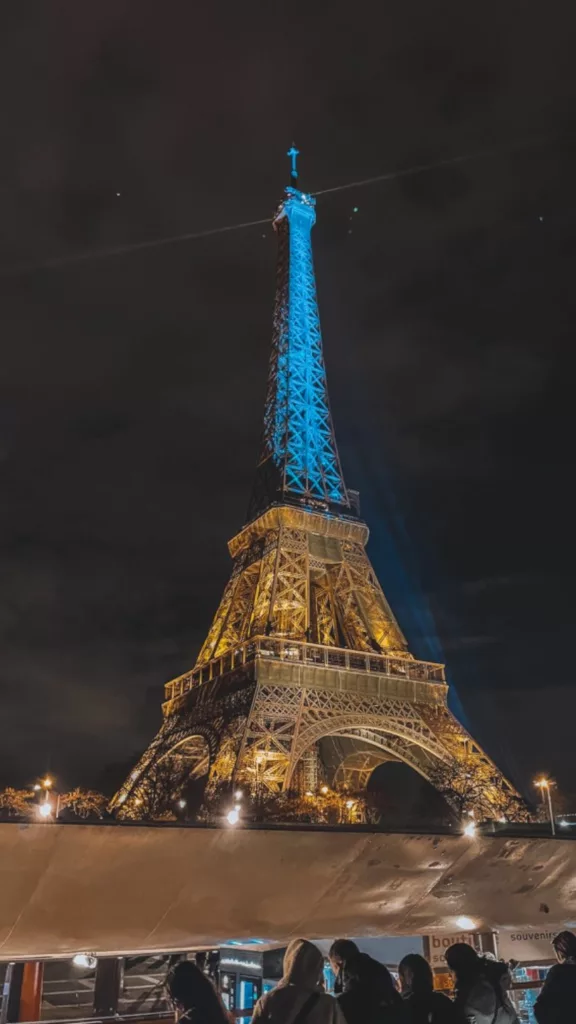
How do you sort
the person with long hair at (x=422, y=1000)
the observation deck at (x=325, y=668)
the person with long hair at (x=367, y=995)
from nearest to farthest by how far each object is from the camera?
1. the person with long hair at (x=367, y=995)
2. the person with long hair at (x=422, y=1000)
3. the observation deck at (x=325, y=668)

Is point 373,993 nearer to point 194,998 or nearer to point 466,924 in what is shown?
point 194,998

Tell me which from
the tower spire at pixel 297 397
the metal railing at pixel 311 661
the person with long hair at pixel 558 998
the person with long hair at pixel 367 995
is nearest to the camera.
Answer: the person with long hair at pixel 367 995

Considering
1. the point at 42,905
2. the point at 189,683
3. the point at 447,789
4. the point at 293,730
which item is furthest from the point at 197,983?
the point at 189,683

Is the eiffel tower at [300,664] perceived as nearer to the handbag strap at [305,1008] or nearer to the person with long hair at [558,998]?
the person with long hair at [558,998]

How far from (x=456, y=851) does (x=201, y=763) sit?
24.4 m

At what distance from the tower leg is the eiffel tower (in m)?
14.8

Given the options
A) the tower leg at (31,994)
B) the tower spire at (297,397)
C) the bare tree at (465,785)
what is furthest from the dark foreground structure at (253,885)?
the tower spire at (297,397)

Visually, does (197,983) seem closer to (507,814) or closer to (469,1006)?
(469,1006)

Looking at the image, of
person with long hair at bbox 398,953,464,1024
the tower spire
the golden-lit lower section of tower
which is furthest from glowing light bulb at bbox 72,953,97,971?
the tower spire

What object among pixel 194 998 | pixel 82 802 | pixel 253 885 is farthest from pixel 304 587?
pixel 194 998

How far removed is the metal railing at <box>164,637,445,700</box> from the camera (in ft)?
98.6

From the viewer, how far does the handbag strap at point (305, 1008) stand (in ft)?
13.1

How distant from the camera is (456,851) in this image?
11820 mm

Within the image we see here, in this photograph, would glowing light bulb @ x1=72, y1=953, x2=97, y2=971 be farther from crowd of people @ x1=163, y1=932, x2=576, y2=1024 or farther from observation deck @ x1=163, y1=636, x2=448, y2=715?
observation deck @ x1=163, y1=636, x2=448, y2=715
